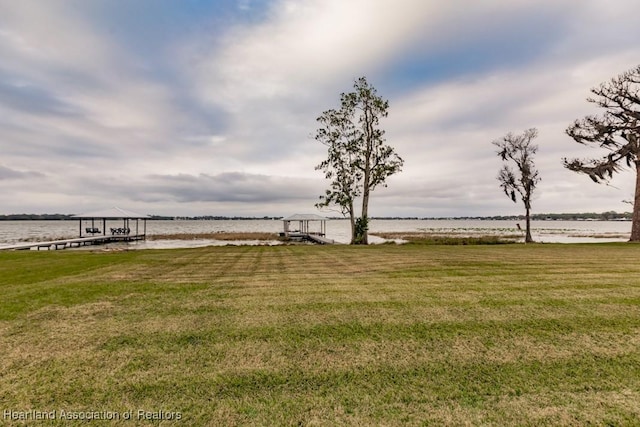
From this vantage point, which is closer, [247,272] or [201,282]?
[201,282]

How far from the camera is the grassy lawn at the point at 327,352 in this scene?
305cm

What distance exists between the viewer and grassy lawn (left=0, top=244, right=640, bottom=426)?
305 cm

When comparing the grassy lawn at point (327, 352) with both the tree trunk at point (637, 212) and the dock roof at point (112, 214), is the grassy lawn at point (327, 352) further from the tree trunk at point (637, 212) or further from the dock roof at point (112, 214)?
the dock roof at point (112, 214)

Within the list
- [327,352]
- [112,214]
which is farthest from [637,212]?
[112,214]

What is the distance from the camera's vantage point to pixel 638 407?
9.84 ft

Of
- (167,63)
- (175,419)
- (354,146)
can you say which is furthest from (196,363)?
(354,146)

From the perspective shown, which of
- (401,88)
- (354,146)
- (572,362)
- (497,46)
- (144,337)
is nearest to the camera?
(572,362)

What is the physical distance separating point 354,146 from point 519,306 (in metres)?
23.8

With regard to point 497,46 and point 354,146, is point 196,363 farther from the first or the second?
point 354,146

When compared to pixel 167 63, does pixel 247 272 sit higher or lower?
lower

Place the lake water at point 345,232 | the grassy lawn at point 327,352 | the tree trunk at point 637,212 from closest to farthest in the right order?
1. the grassy lawn at point 327,352
2. the tree trunk at point 637,212
3. the lake water at point 345,232

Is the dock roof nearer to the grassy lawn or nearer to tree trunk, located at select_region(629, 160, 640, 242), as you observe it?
the grassy lawn

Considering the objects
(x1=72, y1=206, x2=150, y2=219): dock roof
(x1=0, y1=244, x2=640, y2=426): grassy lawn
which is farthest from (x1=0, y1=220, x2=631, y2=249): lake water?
(x1=0, y1=244, x2=640, y2=426): grassy lawn

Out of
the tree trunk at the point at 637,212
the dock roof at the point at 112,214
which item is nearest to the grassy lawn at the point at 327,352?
the tree trunk at the point at 637,212
